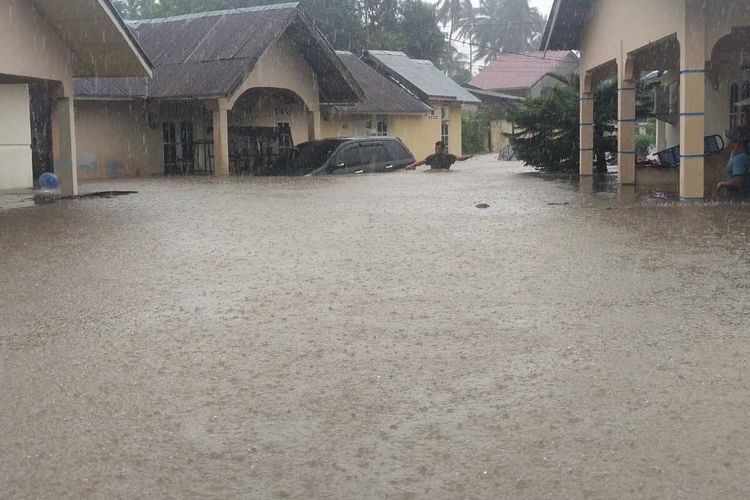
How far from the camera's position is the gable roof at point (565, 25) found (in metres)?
21.7

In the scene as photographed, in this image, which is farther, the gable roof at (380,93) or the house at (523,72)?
the house at (523,72)

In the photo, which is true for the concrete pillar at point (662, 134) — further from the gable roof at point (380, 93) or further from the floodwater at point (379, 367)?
the floodwater at point (379, 367)

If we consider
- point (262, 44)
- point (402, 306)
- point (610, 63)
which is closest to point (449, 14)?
point (262, 44)

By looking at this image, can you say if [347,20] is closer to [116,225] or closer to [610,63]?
[610,63]

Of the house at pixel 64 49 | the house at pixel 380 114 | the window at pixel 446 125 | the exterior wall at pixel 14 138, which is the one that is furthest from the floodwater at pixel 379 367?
the window at pixel 446 125

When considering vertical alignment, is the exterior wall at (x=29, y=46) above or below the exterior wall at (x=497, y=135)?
above

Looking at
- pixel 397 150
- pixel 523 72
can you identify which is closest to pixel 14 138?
pixel 397 150

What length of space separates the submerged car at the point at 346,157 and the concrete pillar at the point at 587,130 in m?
5.28

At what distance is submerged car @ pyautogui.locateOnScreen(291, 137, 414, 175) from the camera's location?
24.9 meters

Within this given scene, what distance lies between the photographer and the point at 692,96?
1487 cm

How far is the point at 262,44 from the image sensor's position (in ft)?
91.2

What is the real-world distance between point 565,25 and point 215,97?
9.97 metres

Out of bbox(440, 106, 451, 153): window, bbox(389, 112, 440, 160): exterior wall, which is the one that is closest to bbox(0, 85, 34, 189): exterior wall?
bbox(389, 112, 440, 160): exterior wall

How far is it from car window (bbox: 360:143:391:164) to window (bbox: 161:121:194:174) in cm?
783
